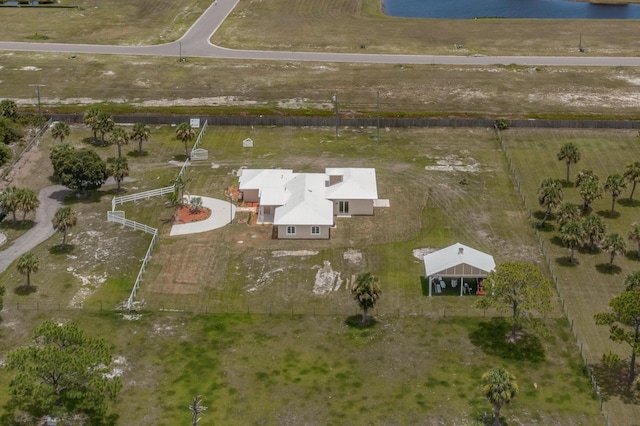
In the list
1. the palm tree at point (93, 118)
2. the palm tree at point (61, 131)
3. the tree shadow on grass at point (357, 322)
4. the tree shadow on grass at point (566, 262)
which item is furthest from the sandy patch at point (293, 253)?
the palm tree at point (61, 131)

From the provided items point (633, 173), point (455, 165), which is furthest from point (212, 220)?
point (633, 173)

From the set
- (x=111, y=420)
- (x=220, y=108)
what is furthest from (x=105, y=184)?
(x=111, y=420)

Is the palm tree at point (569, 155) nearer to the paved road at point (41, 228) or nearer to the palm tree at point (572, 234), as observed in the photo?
the palm tree at point (572, 234)

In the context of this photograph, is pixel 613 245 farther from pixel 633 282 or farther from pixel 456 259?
pixel 456 259

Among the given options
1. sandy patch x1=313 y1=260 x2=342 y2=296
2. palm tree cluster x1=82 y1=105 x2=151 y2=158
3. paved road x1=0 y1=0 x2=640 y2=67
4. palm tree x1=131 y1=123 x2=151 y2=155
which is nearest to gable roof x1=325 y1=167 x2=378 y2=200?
sandy patch x1=313 y1=260 x2=342 y2=296

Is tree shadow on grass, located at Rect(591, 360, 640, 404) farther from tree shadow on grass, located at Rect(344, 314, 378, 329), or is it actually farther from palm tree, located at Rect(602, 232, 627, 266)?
tree shadow on grass, located at Rect(344, 314, 378, 329)
